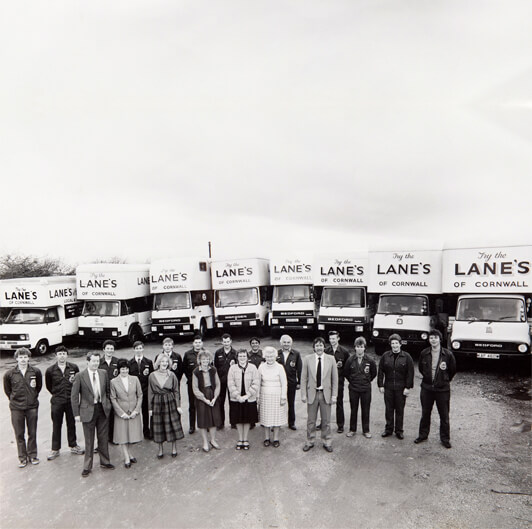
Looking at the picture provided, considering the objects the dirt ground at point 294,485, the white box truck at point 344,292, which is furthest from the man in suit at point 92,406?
the white box truck at point 344,292

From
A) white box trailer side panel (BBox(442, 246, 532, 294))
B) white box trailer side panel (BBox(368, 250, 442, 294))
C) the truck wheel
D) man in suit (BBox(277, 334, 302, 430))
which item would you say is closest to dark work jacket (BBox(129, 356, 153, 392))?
man in suit (BBox(277, 334, 302, 430))

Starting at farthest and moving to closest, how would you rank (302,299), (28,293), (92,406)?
(302,299) < (28,293) < (92,406)

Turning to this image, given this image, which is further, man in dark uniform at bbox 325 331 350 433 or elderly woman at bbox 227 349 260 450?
man in dark uniform at bbox 325 331 350 433

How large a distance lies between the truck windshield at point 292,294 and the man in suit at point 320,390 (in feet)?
32.6

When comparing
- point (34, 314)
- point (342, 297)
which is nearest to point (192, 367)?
point (342, 297)

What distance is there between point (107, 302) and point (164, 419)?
37.2 feet

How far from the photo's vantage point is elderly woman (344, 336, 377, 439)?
664cm

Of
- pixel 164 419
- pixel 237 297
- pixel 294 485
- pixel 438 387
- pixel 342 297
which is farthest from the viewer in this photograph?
pixel 237 297

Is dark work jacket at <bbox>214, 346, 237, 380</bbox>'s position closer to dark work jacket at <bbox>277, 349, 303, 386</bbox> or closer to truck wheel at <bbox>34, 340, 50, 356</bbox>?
dark work jacket at <bbox>277, 349, 303, 386</bbox>

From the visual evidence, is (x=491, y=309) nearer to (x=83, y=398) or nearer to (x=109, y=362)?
(x=109, y=362)

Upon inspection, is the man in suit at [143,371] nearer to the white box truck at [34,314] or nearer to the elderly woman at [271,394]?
the elderly woman at [271,394]

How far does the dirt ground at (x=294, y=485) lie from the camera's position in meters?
4.49

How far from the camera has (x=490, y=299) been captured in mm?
11062

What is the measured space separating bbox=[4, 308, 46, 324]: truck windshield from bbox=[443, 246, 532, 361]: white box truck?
1420 centimetres
